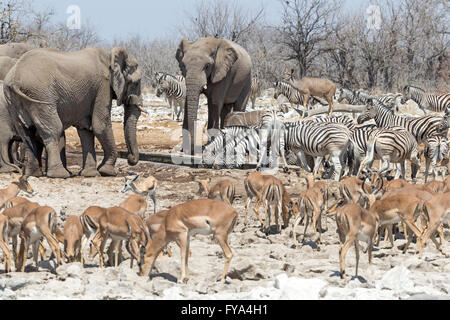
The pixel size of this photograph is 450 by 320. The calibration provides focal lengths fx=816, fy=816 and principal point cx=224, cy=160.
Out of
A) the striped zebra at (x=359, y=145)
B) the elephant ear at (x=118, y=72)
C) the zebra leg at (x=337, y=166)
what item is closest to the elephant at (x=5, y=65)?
the elephant ear at (x=118, y=72)

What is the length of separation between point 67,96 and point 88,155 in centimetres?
123

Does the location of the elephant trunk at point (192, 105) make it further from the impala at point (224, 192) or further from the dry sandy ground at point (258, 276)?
the impala at point (224, 192)

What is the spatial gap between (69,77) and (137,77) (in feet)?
5.43

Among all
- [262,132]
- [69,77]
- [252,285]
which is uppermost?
[69,77]

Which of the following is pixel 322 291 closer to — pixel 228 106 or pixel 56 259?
pixel 56 259

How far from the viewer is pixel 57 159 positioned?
14.6 m

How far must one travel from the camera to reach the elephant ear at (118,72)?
50.2 feet

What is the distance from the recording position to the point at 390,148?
1495cm

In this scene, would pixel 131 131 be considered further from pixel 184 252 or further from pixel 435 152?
pixel 184 252

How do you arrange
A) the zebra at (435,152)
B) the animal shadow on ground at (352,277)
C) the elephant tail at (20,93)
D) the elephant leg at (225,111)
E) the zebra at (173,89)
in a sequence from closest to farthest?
1. the animal shadow on ground at (352,277)
2. the elephant tail at (20,93)
3. the zebra at (435,152)
4. the elephant leg at (225,111)
5. the zebra at (173,89)

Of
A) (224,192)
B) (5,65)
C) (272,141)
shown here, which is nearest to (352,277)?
(224,192)

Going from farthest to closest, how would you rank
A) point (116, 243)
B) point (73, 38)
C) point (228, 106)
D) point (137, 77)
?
point (73, 38) → point (228, 106) → point (137, 77) → point (116, 243)

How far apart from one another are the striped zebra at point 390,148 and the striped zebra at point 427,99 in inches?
442
